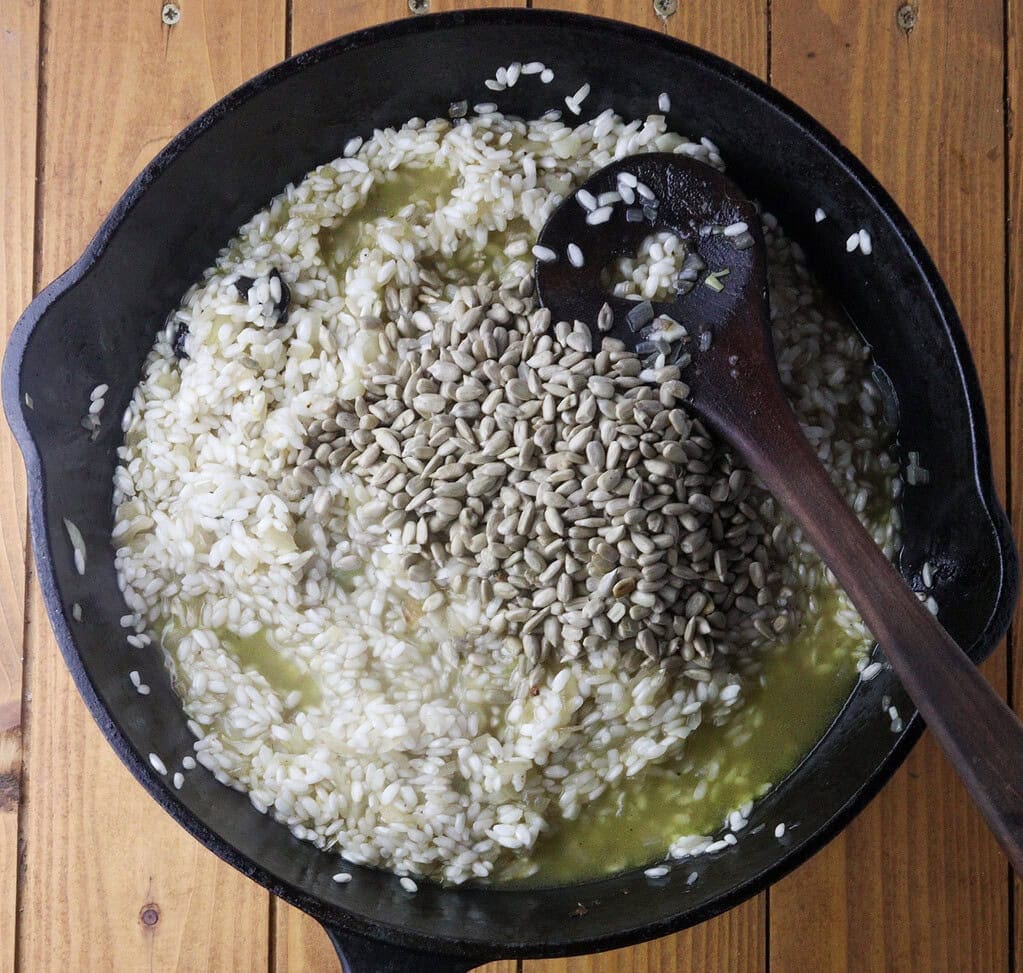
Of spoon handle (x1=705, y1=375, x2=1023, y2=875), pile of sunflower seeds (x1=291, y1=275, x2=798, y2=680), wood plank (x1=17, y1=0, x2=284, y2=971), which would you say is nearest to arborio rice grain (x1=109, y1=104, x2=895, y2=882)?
pile of sunflower seeds (x1=291, y1=275, x2=798, y2=680)

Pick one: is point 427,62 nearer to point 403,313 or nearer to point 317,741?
point 403,313

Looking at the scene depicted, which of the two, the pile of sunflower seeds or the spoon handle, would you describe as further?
the pile of sunflower seeds

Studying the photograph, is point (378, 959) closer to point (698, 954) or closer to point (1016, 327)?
point (698, 954)

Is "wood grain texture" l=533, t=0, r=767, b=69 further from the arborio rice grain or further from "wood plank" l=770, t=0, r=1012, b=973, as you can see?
the arborio rice grain

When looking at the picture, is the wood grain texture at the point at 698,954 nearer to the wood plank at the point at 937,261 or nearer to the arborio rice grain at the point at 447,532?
the wood plank at the point at 937,261

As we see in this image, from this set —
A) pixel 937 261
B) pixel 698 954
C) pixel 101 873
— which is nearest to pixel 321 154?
pixel 937 261

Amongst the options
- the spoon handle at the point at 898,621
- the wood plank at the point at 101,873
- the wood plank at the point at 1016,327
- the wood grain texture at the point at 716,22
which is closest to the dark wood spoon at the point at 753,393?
the spoon handle at the point at 898,621

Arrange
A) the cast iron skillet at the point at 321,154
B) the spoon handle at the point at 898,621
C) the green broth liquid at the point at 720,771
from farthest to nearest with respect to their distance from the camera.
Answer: the green broth liquid at the point at 720,771, the cast iron skillet at the point at 321,154, the spoon handle at the point at 898,621
